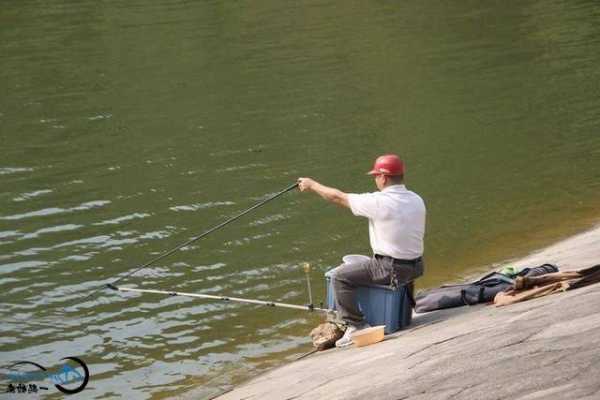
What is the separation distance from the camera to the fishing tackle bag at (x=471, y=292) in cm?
1004

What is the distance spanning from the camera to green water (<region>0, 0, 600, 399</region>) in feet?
40.8

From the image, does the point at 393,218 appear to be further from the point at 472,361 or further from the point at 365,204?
the point at 472,361

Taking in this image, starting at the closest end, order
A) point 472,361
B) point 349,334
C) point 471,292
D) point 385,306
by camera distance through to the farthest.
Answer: point 472,361
point 385,306
point 349,334
point 471,292

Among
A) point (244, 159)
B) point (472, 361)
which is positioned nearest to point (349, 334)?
point (472, 361)

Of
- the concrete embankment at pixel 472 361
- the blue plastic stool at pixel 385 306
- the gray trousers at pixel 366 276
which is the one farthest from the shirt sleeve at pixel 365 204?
the concrete embankment at pixel 472 361

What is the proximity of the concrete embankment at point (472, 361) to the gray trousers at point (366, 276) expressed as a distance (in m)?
0.43

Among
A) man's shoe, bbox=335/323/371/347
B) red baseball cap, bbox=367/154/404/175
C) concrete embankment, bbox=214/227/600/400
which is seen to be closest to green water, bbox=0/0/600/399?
man's shoe, bbox=335/323/371/347

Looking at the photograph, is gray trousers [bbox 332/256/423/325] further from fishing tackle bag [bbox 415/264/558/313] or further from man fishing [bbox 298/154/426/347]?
fishing tackle bag [bbox 415/264/558/313]

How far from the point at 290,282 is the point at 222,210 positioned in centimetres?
302

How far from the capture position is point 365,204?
9227mm

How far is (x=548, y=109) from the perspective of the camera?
21.4m

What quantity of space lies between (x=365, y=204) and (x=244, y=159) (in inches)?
376

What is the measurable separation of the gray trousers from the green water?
5.39 feet

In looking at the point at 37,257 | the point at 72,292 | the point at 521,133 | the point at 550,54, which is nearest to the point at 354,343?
the point at 72,292
